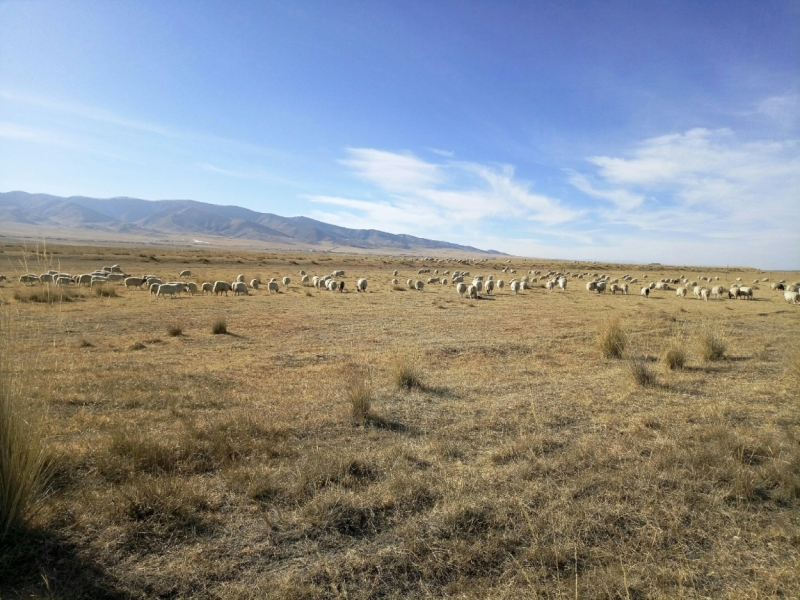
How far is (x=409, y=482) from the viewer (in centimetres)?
416

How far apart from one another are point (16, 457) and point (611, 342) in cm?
1132

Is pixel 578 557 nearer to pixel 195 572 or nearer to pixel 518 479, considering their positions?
pixel 518 479

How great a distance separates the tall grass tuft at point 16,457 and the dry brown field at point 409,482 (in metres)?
0.14

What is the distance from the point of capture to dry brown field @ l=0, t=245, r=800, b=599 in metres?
3.01

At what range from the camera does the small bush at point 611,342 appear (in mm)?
10461

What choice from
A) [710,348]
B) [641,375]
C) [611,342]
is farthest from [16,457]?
[710,348]

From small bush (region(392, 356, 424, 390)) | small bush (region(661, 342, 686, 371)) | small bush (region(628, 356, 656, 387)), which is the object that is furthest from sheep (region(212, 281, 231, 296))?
small bush (region(661, 342, 686, 371))

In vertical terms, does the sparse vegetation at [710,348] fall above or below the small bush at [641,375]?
above

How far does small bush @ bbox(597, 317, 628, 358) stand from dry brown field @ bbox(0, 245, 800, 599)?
5.45ft

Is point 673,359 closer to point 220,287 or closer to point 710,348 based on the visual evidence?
point 710,348

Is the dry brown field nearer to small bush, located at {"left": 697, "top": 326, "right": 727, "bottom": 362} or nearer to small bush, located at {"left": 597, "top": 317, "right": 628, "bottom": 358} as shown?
small bush, located at {"left": 697, "top": 326, "right": 727, "bottom": 362}

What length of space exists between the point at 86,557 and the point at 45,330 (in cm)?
1150

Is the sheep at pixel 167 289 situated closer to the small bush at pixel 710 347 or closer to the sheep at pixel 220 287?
the sheep at pixel 220 287

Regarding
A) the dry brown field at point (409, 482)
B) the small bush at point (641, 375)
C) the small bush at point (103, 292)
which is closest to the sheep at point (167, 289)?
the small bush at point (103, 292)
